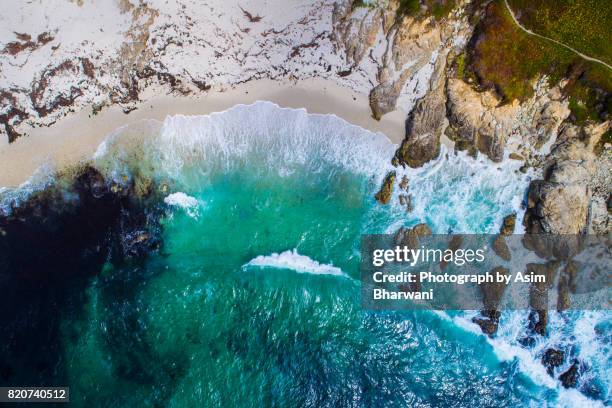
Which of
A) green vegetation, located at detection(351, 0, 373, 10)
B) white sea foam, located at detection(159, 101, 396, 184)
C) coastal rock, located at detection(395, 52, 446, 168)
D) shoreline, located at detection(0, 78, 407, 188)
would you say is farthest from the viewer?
white sea foam, located at detection(159, 101, 396, 184)

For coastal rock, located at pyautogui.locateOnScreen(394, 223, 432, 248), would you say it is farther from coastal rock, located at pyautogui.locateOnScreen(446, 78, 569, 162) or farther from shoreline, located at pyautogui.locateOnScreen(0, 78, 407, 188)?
coastal rock, located at pyautogui.locateOnScreen(446, 78, 569, 162)

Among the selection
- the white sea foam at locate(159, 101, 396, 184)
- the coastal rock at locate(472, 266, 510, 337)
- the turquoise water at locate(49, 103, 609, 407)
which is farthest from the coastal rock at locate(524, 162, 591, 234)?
the white sea foam at locate(159, 101, 396, 184)

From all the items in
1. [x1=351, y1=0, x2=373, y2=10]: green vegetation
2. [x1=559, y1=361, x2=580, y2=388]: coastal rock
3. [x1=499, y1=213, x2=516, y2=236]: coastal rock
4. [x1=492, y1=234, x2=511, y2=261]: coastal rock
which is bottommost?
[x1=559, y1=361, x2=580, y2=388]: coastal rock

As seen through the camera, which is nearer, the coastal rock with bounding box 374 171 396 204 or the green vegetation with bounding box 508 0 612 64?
the green vegetation with bounding box 508 0 612 64

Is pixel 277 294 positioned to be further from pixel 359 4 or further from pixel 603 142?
pixel 603 142

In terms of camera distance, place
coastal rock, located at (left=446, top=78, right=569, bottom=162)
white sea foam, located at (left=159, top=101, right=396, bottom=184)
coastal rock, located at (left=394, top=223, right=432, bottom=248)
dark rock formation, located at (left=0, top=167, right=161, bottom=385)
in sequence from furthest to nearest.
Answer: coastal rock, located at (left=394, top=223, right=432, bottom=248) → dark rock formation, located at (left=0, top=167, right=161, bottom=385) → white sea foam, located at (left=159, top=101, right=396, bottom=184) → coastal rock, located at (left=446, top=78, right=569, bottom=162)

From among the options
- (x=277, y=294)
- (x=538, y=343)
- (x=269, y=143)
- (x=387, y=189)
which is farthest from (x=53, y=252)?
(x=538, y=343)
